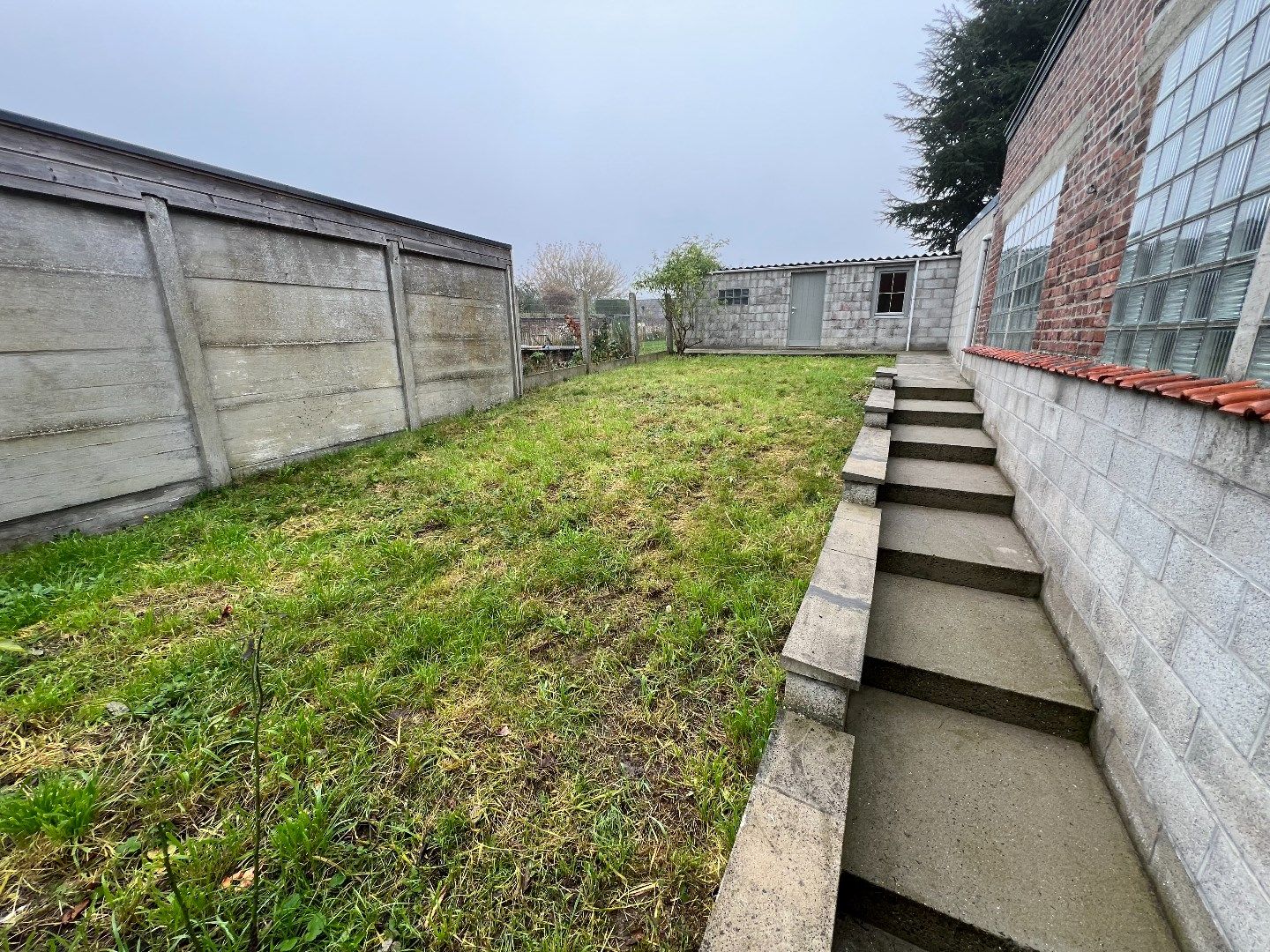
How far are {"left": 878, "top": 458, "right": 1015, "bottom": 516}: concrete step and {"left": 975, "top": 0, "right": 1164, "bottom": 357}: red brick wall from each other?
958 mm

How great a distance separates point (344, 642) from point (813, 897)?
2.07 metres

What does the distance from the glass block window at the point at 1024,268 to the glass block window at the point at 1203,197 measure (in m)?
1.77

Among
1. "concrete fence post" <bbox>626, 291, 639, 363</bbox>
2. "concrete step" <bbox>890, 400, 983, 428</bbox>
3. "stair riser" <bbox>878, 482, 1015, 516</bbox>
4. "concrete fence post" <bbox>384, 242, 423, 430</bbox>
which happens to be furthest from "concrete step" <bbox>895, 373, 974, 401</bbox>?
"concrete fence post" <bbox>626, 291, 639, 363</bbox>

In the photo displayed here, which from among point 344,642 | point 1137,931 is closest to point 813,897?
point 1137,931

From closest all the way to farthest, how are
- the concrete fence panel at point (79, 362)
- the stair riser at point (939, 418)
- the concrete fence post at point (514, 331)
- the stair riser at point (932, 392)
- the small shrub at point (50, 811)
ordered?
the small shrub at point (50, 811), the concrete fence panel at point (79, 362), the stair riser at point (939, 418), the stair riser at point (932, 392), the concrete fence post at point (514, 331)

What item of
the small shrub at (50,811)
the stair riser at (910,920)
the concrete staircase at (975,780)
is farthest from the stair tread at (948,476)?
the small shrub at (50,811)

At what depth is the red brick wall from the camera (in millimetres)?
2670

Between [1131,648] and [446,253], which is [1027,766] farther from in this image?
[446,253]

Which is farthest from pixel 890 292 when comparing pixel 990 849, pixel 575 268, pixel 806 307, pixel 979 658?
pixel 575 268

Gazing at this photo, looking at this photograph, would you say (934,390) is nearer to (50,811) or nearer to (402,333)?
(402,333)

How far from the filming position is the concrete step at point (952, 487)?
9.89ft

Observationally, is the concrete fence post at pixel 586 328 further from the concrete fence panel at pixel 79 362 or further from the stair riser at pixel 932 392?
the concrete fence panel at pixel 79 362

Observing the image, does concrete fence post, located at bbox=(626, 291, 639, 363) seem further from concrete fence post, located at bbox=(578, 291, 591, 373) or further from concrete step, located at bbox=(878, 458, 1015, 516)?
concrete step, located at bbox=(878, 458, 1015, 516)

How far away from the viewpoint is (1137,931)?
3.87 feet
